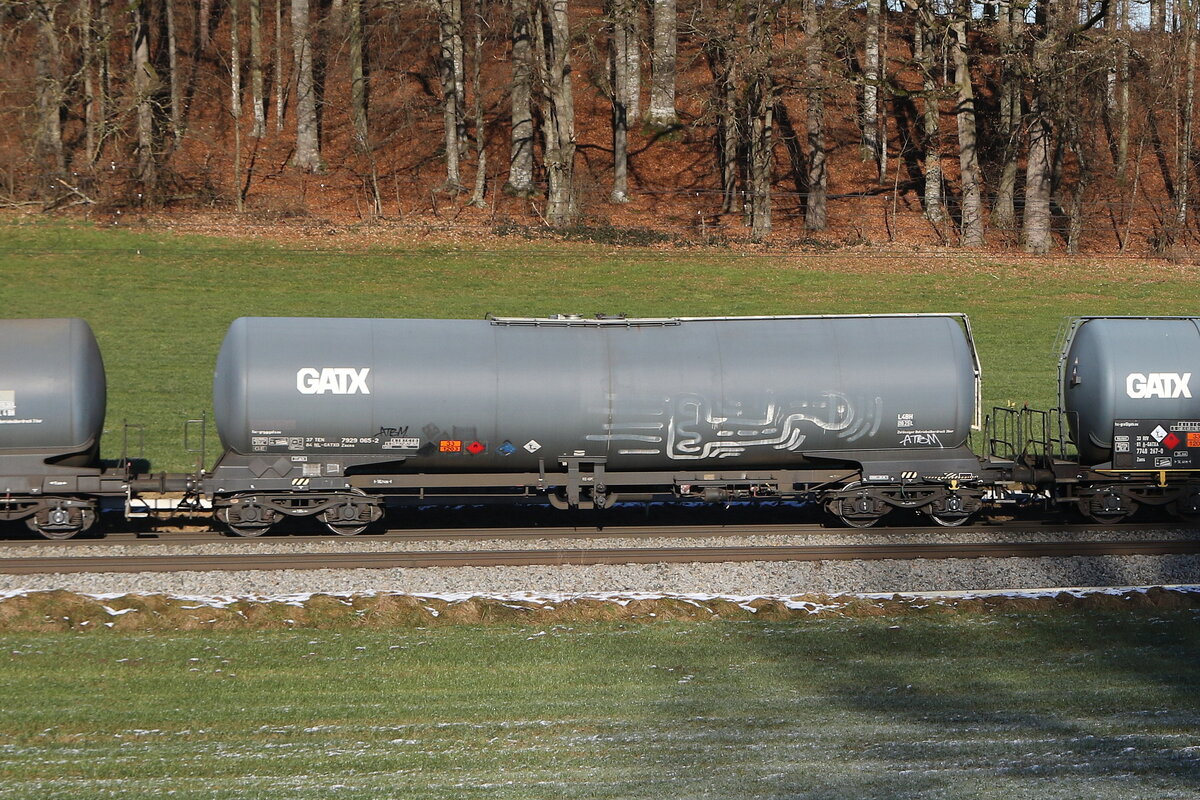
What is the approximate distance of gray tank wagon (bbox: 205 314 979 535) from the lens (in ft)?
62.2

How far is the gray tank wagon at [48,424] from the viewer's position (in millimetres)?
18578

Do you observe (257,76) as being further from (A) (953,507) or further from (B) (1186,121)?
(A) (953,507)

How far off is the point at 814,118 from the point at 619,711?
126 feet

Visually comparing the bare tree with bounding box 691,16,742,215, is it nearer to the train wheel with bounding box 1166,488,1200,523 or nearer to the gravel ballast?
the train wheel with bounding box 1166,488,1200,523

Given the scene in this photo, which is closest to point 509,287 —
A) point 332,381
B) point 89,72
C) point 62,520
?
point 332,381

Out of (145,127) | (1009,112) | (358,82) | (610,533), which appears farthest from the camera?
(358,82)

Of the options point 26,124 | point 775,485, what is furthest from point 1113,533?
point 26,124

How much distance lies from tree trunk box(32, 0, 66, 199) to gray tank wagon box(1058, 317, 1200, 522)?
3744 centimetres

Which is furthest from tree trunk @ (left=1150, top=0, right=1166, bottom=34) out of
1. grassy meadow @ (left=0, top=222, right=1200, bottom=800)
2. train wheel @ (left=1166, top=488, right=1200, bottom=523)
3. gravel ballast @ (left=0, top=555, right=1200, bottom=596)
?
grassy meadow @ (left=0, top=222, right=1200, bottom=800)

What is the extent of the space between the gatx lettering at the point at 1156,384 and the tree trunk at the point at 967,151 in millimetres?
25722

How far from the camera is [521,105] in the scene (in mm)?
46531

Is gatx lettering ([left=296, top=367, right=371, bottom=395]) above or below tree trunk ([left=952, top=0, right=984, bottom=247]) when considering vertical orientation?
below

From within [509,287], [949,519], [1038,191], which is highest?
[1038,191]

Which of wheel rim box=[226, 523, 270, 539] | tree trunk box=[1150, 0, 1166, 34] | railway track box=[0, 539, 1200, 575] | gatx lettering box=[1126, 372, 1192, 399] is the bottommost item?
railway track box=[0, 539, 1200, 575]
